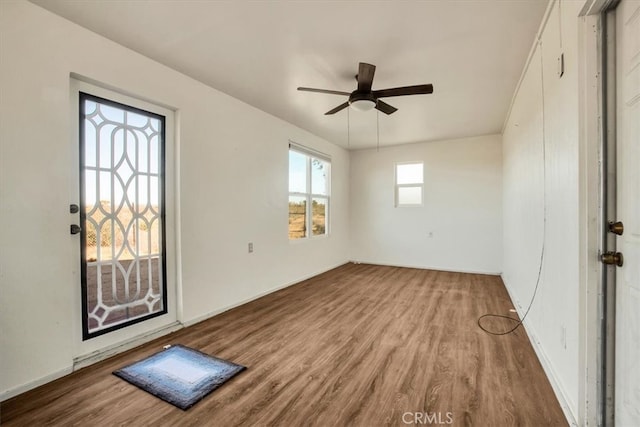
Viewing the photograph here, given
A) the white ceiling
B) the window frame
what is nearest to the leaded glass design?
the white ceiling

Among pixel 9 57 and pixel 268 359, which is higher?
pixel 9 57

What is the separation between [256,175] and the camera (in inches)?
153

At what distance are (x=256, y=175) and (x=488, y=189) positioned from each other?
420 cm

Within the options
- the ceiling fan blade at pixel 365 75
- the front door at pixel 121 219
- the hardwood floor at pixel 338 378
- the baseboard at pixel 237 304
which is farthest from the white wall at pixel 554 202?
the front door at pixel 121 219

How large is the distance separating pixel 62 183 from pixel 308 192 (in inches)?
139

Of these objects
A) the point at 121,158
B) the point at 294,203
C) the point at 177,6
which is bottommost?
the point at 294,203

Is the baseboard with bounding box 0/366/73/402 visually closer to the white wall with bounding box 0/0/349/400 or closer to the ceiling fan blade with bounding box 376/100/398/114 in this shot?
the white wall with bounding box 0/0/349/400

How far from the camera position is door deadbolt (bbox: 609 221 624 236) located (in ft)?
4.22

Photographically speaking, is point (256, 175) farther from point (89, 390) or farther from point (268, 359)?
point (89, 390)

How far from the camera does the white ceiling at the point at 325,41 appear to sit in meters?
1.99

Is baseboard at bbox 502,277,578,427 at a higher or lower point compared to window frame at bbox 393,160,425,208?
lower

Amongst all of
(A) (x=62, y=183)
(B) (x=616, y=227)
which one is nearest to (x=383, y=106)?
(B) (x=616, y=227)

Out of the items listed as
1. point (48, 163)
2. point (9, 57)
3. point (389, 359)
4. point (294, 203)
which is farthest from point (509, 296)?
point (9, 57)

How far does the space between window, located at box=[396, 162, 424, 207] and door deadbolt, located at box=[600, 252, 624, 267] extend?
4628mm
